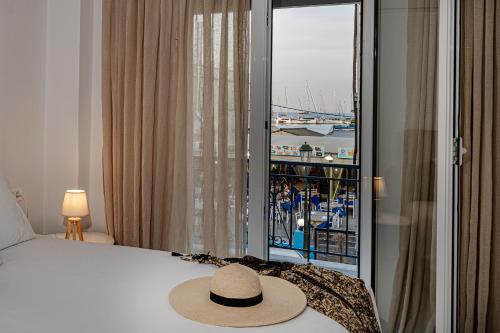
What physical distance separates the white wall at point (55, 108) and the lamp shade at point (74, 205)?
1.11 ft

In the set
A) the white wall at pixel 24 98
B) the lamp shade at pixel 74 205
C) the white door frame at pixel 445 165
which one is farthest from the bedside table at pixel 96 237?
the white door frame at pixel 445 165

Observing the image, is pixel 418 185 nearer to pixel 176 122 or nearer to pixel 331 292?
pixel 331 292

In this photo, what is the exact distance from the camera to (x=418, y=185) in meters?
1.99

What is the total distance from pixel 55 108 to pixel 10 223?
3.77 feet

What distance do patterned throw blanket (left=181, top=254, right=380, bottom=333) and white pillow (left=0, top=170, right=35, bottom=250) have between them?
1035mm

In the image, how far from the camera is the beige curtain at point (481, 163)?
199 centimetres

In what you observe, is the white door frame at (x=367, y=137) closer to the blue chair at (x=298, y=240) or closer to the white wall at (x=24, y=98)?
the blue chair at (x=298, y=240)

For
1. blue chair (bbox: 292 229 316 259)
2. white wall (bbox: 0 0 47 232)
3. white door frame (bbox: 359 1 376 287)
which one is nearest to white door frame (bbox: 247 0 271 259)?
blue chair (bbox: 292 229 316 259)

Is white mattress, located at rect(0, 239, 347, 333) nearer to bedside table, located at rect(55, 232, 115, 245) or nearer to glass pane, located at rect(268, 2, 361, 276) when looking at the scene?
bedside table, located at rect(55, 232, 115, 245)

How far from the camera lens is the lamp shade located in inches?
109

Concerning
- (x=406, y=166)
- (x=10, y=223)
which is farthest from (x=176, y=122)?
(x=406, y=166)

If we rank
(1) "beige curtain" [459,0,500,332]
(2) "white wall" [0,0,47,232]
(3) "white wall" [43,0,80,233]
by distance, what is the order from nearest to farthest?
(1) "beige curtain" [459,0,500,332]
(2) "white wall" [0,0,47,232]
(3) "white wall" [43,0,80,233]

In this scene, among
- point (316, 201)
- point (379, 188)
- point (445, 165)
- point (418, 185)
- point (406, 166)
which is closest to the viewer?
point (445, 165)

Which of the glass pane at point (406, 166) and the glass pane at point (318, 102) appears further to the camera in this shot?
the glass pane at point (318, 102)
